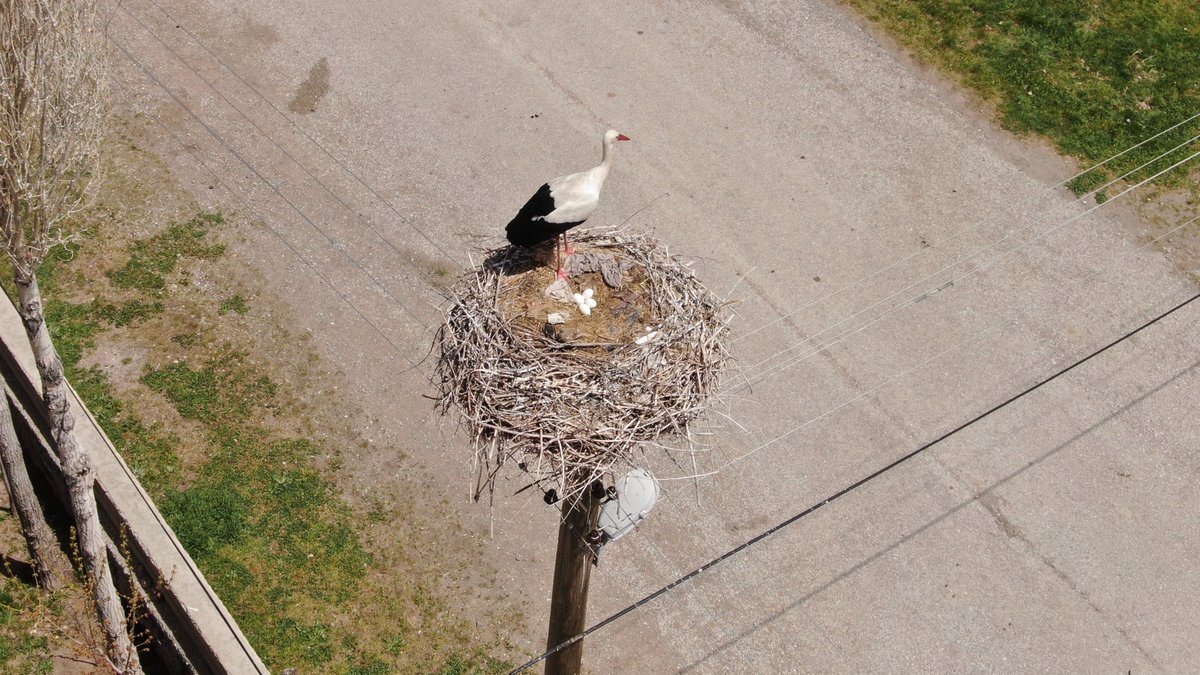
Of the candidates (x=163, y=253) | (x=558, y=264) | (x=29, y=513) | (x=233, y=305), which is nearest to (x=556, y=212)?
(x=558, y=264)

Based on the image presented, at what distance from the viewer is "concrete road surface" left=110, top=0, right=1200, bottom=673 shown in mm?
9469

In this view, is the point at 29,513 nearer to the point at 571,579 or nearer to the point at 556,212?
the point at 571,579

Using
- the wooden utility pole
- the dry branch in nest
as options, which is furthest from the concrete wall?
the dry branch in nest

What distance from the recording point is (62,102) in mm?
6344

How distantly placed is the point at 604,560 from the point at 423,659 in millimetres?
1744

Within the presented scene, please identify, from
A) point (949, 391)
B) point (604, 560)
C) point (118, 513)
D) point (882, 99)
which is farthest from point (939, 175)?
point (118, 513)

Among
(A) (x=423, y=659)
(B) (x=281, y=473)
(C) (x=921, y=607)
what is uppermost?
(B) (x=281, y=473)

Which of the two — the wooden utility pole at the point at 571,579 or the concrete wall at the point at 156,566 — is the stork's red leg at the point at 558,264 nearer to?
the wooden utility pole at the point at 571,579

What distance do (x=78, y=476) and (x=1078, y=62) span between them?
12.5 m

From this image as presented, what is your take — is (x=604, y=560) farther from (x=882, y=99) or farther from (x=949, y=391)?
(x=882, y=99)

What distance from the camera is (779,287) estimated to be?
38.3ft

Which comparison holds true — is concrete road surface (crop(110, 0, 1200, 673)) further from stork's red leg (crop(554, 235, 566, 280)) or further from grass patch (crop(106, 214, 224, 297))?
stork's red leg (crop(554, 235, 566, 280))

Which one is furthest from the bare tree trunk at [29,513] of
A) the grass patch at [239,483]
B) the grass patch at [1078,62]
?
the grass patch at [1078,62]

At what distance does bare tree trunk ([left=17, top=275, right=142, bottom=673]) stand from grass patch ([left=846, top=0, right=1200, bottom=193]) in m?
10.7
